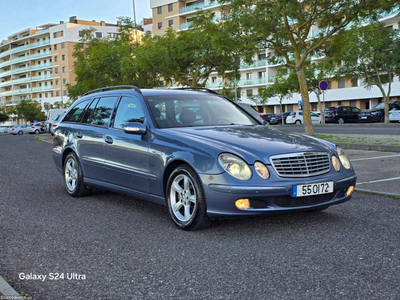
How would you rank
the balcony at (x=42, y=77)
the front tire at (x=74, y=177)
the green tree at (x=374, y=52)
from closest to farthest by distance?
the front tire at (x=74, y=177) < the green tree at (x=374, y=52) < the balcony at (x=42, y=77)

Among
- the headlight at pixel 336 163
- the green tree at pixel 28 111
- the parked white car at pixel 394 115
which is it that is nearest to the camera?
the headlight at pixel 336 163

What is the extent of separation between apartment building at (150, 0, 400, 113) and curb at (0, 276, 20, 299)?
161 ft

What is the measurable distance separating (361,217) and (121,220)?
2.64 metres

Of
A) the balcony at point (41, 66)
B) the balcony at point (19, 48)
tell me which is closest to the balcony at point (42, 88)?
the balcony at point (41, 66)

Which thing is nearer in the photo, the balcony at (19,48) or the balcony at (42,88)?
the balcony at (42,88)

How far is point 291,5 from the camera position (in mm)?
16938

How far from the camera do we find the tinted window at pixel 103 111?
6547 millimetres

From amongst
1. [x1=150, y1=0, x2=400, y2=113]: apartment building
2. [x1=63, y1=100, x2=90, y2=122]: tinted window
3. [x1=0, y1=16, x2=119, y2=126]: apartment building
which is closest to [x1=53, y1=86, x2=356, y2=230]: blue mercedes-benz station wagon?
[x1=63, y1=100, x2=90, y2=122]: tinted window

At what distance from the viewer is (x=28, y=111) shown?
97.9 metres

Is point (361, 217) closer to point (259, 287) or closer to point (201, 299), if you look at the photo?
point (259, 287)

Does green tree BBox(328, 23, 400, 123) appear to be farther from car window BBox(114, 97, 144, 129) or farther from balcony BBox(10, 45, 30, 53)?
balcony BBox(10, 45, 30, 53)

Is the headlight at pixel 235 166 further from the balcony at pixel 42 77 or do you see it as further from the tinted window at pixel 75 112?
the balcony at pixel 42 77

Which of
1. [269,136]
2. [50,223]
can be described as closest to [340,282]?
[269,136]

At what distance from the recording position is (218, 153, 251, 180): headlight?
4.58m
